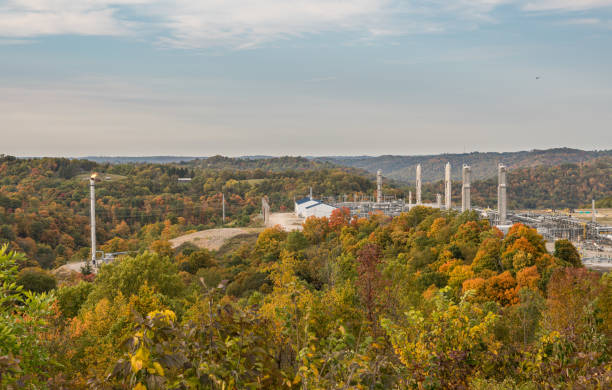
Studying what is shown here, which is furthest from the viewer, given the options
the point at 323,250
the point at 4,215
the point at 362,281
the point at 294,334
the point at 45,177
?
the point at 45,177

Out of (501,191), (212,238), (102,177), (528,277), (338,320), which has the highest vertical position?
(102,177)

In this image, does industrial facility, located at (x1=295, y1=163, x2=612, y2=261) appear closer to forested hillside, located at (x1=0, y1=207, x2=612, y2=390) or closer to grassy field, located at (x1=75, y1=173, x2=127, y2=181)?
forested hillside, located at (x1=0, y1=207, x2=612, y2=390)

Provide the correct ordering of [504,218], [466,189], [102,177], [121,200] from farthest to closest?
[102,177] < [121,200] < [466,189] < [504,218]

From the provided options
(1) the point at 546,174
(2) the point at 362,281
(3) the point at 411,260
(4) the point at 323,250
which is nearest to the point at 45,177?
(4) the point at 323,250

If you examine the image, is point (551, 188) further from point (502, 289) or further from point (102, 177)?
point (502, 289)

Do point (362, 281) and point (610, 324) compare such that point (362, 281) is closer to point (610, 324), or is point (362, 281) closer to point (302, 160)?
point (610, 324)

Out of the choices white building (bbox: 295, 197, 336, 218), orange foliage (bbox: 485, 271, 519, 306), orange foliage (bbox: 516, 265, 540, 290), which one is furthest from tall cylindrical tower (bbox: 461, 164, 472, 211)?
orange foliage (bbox: 485, 271, 519, 306)

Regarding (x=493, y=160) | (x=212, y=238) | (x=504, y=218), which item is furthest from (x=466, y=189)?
(x=493, y=160)
